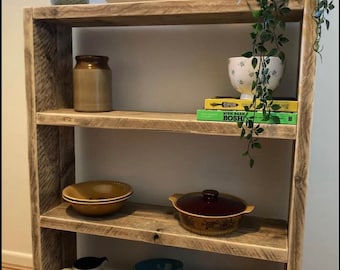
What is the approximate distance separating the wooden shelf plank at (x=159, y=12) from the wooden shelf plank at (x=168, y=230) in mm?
650

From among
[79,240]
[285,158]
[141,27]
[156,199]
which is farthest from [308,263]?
[141,27]

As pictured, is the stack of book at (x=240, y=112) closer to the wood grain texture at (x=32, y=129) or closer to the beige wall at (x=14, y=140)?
the wood grain texture at (x=32, y=129)

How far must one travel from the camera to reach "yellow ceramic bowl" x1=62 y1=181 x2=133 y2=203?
4.52ft

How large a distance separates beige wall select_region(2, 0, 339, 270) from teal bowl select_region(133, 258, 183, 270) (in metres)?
0.07

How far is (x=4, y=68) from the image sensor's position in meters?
1.62

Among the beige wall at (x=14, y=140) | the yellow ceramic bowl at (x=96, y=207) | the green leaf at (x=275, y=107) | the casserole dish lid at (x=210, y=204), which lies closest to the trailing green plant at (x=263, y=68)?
the green leaf at (x=275, y=107)

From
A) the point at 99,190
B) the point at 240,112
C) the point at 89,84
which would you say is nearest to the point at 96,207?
the point at 99,190

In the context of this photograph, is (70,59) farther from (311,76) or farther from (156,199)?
(311,76)

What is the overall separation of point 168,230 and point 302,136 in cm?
49

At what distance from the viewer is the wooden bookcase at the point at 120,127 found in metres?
1.02

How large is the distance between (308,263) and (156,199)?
59 cm

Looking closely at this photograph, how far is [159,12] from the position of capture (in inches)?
43.1

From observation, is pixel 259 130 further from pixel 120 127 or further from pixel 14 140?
pixel 14 140

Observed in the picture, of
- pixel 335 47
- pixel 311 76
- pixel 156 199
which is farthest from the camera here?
pixel 156 199
